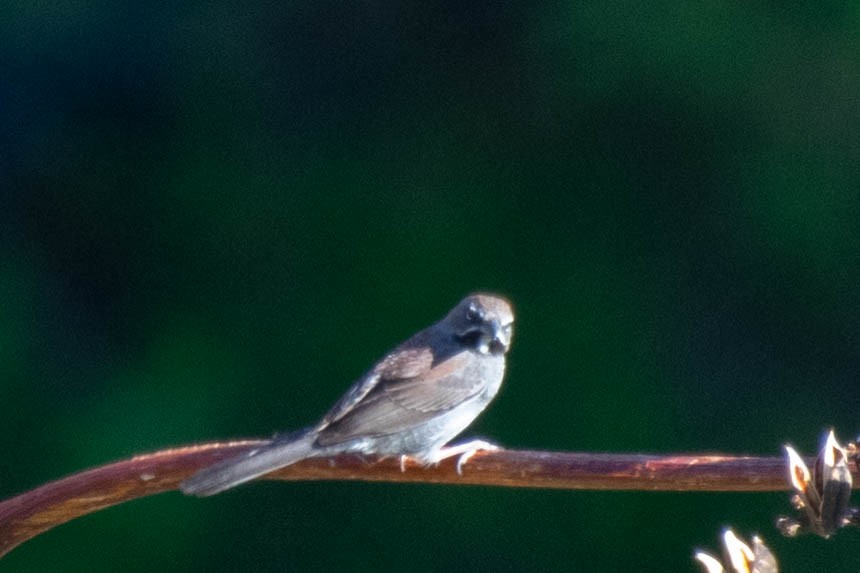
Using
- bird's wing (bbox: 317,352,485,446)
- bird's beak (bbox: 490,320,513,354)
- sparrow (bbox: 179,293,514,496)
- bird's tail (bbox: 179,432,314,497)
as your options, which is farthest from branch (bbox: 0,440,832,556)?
bird's beak (bbox: 490,320,513,354)

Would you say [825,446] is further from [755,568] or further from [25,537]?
[25,537]

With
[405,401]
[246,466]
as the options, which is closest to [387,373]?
[405,401]

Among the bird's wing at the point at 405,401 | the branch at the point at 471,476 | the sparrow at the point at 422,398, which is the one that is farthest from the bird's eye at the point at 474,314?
the branch at the point at 471,476

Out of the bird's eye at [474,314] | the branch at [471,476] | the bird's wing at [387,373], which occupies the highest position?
the bird's eye at [474,314]

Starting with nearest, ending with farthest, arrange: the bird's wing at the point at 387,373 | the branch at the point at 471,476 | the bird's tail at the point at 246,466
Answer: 1. the branch at the point at 471,476
2. the bird's tail at the point at 246,466
3. the bird's wing at the point at 387,373

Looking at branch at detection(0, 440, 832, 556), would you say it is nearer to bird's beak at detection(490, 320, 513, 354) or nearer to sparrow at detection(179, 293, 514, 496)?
sparrow at detection(179, 293, 514, 496)

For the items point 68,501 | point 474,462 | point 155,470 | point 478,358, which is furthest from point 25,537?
point 478,358

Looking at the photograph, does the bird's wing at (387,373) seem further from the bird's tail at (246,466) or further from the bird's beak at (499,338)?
the bird's tail at (246,466)

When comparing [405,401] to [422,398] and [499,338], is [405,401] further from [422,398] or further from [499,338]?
[499,338]
